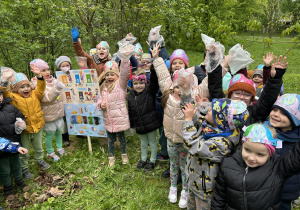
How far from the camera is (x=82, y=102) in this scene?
4.38 meters

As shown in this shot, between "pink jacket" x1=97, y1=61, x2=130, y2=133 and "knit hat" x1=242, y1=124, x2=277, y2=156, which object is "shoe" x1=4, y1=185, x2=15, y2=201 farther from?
"knit hat" x1=242, y1=124, x2=277, y2=156

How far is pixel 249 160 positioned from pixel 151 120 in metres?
2.05

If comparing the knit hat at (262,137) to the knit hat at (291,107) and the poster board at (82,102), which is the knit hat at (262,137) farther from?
the poster board at (82,102)

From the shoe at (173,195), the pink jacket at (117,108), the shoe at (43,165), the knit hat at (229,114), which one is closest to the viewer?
the knit hat at (229,114)

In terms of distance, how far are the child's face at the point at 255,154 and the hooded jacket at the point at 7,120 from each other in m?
3.37

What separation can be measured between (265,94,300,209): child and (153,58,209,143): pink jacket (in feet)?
3.14

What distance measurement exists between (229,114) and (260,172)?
59 centimetres

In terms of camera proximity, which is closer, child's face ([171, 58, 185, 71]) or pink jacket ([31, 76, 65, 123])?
child's face ([171, 58, 185, 71])

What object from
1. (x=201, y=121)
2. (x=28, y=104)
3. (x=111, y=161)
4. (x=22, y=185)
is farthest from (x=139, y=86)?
(x=22, y=185)

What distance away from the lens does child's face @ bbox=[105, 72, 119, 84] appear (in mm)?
3924

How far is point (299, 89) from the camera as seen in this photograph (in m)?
9.07

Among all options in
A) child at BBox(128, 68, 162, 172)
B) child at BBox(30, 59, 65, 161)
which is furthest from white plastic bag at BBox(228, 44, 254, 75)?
child at BBox(30, 59, 65, 161)

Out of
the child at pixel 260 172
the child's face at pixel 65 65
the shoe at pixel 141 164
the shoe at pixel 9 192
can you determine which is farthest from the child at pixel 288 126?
the child's face at pixel 65 65

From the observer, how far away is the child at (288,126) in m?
2.15
